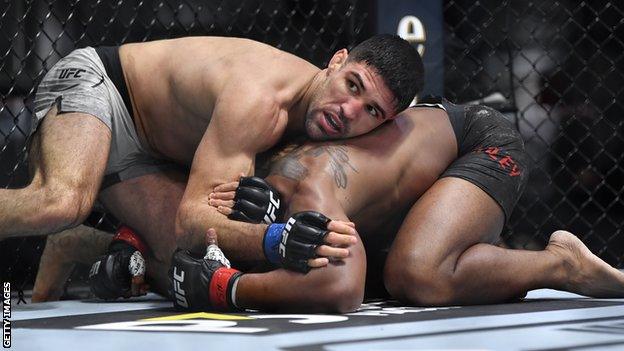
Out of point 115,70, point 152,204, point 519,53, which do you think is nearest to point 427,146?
point 152,204

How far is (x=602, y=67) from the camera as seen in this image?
3.74 meters

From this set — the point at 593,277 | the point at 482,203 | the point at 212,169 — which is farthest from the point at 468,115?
the point at 212,169

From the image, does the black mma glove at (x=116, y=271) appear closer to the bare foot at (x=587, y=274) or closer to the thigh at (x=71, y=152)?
the thigh at (x=71, y=152)

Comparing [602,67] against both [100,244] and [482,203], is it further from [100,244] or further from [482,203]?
[100,244]

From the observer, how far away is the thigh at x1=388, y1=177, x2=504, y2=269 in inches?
89.2

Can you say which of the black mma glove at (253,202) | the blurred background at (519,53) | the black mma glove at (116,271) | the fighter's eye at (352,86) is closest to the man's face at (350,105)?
the fighter's eye at (352,86)

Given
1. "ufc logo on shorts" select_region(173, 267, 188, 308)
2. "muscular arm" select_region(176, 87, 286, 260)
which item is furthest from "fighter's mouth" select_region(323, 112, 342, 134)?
"ufc logo on shorts" select_region(173, 267, 188, 308)

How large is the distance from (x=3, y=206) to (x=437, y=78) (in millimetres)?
1719

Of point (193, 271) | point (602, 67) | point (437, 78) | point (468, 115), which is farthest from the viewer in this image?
point (602, 67)

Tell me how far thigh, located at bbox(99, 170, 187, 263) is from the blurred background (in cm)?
56

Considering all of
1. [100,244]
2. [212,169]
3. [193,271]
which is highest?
[212,169]

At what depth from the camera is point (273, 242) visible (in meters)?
2.14

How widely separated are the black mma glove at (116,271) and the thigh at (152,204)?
0.07m

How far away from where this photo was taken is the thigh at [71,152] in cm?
234
